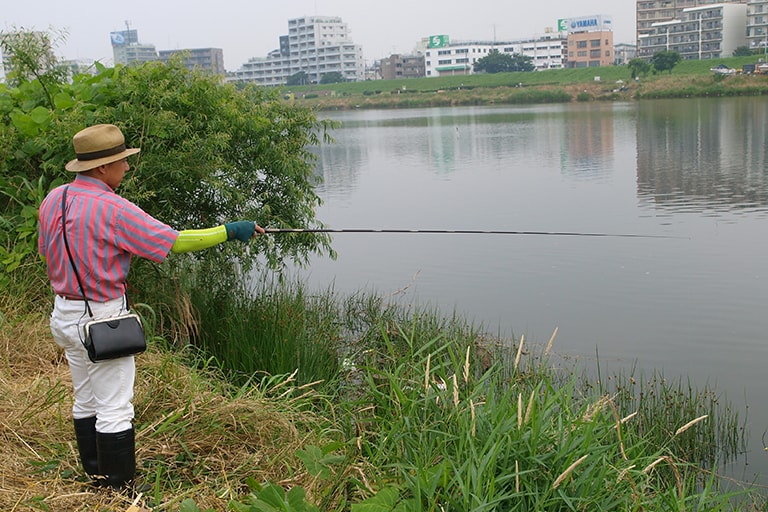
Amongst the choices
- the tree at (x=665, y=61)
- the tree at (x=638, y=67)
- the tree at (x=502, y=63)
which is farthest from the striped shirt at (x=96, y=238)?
the tree at (x=502, y=63)

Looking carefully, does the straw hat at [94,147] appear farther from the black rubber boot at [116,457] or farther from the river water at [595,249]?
the river water at [595,249]

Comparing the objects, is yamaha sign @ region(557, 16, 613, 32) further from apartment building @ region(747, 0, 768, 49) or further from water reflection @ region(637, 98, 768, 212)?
water reflection @ region(637, 98, 768, 212)

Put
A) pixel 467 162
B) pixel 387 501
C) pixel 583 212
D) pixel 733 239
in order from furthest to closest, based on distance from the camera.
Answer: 1. pixel 467 162
2. pixel 583 212
3. pixel 733 239
4. pixel 387 501

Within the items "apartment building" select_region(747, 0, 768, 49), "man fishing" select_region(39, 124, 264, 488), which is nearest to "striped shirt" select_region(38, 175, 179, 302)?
"man fishing" select_region(39, 124, 264, 488)

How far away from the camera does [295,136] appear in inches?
304

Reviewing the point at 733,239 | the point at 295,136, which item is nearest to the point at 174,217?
the point at 295,136

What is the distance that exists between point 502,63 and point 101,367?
126225 mm

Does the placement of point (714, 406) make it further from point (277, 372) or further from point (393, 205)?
point (393, 205)

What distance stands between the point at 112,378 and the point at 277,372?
2.47 metres

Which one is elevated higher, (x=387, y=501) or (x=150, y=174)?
(x=150, y=174)

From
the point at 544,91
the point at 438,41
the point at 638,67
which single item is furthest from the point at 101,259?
the point at 438,41

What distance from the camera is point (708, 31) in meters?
108

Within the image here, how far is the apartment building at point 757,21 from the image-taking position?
102 metres

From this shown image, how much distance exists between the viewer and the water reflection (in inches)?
656
